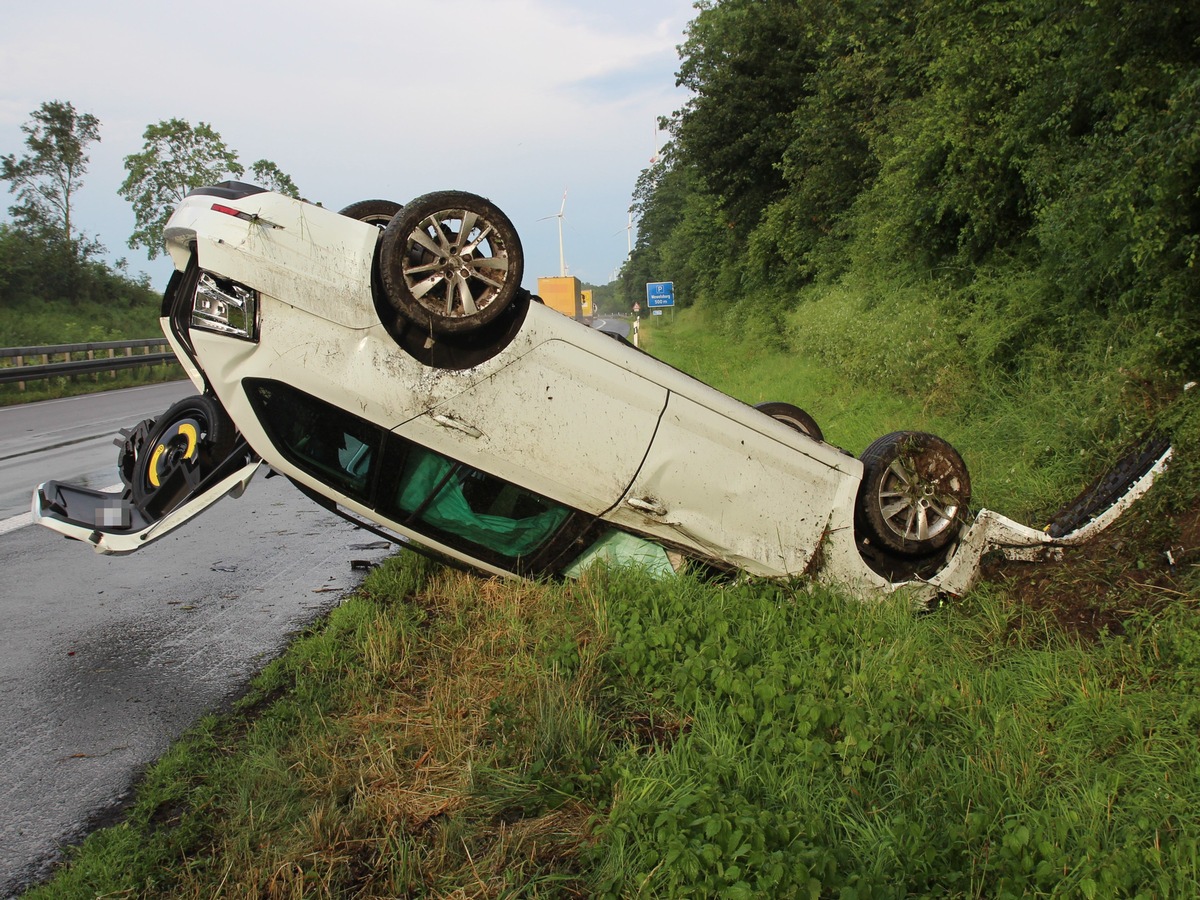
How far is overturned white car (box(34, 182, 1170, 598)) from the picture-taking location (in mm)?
4465

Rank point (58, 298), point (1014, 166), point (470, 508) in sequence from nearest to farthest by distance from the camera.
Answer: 1. point (470, 508)
2. point (1014, 166)
3. point (58, 298)

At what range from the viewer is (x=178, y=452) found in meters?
5.30

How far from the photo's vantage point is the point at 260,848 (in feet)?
10.4

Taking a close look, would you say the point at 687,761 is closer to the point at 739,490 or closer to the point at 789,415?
the point at 739,490

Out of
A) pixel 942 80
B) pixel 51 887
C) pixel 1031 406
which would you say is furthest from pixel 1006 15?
pixel 51 887

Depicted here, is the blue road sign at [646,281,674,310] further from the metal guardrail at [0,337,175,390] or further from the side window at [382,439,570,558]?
the side window at [382,439,570,558]

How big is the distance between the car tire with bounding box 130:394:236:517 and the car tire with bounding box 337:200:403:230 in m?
1.32

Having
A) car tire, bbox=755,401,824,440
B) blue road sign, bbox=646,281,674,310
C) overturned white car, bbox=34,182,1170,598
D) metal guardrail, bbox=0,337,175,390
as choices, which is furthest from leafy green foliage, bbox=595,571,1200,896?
blue road sign, bbox=646,281,674,310

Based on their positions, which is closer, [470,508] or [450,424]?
[450,424]

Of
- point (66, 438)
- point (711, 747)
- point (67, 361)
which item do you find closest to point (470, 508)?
point (711, 747)

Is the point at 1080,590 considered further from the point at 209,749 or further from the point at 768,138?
the point at 768,138

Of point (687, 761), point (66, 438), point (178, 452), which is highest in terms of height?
point (178, 452)

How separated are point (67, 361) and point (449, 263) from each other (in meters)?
20.7

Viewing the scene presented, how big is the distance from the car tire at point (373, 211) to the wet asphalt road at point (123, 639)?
2.46 metres
